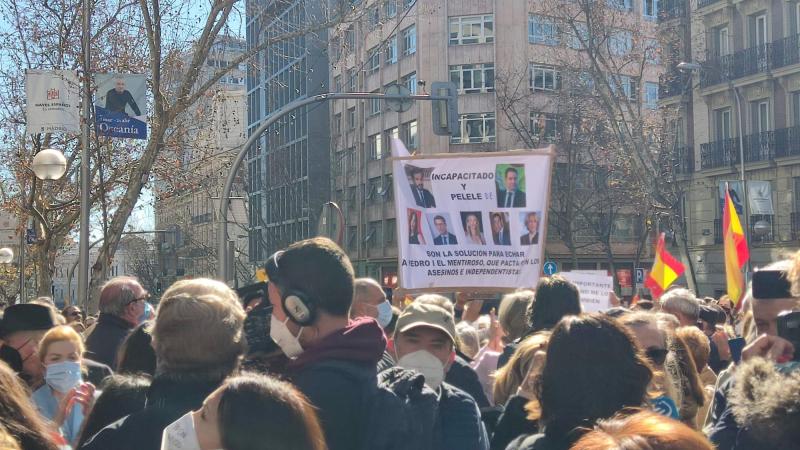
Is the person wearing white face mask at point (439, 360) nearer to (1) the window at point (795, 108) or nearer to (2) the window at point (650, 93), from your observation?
(1) the window at point (795, 108)

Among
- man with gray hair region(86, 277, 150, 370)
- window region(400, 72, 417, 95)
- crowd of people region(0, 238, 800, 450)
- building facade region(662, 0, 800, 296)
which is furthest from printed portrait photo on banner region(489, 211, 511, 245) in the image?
window region(400, 72, 417, 95)

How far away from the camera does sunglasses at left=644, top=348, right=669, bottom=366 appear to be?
13.4 ft

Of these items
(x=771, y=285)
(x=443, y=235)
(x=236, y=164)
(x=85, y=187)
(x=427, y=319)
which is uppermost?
(x=236, y=164)

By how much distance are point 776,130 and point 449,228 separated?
97.6ft

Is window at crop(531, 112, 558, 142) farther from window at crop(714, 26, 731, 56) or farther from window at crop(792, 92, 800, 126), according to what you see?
window at crop(792, 92, 800, 126)

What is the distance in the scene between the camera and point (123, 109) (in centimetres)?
1334

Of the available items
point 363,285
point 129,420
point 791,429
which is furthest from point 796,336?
point 363,285

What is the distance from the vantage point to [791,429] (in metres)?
2.79

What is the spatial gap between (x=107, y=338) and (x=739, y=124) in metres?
30.6

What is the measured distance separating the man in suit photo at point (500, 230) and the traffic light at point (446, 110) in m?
7.31

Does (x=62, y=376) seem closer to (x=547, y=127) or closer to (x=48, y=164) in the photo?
(x=48, y=164)

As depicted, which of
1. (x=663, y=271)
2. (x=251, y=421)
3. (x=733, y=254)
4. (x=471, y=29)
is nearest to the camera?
(x=251, y=421)

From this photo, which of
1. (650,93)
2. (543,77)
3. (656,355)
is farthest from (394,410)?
(650,93)

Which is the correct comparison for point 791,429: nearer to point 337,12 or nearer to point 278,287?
point 278,287
